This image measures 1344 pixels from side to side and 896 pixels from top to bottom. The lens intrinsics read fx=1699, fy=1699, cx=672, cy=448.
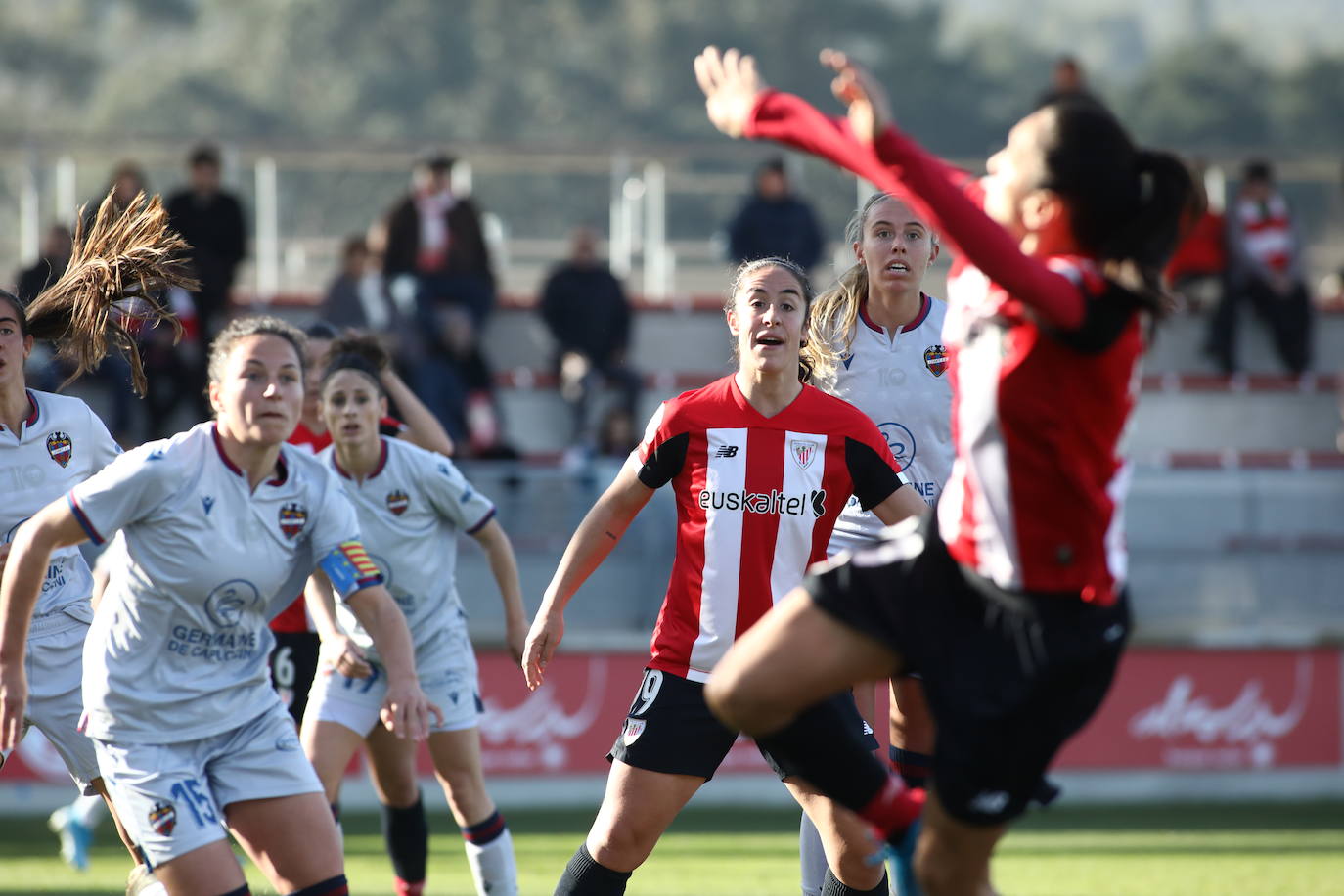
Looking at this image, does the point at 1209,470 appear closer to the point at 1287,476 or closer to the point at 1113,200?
the point at 1287,476

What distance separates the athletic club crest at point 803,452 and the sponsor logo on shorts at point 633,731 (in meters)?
0.89

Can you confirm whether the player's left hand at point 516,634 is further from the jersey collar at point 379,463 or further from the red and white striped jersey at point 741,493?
the red and white striped jersey at point 741,493

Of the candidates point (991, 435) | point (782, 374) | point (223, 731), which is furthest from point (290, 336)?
point (991, 435)

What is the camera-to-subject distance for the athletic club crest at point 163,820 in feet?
14.3

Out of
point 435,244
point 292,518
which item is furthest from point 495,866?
point 435,244

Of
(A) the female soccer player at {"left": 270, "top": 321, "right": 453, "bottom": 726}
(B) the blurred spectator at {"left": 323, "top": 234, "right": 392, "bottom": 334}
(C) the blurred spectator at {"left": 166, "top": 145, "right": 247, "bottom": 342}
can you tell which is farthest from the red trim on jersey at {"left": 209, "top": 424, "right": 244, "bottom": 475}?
(B) the blurred spectator at {"left": 323, "top": 234, "right": 392, "bottom": 334}

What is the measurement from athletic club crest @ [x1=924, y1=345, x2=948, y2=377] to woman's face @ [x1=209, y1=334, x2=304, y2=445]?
2185 mm

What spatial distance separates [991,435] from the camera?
3670mm

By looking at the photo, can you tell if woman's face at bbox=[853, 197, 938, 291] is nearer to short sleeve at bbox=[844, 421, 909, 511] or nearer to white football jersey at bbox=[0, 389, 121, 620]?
short sleeve at bbox=[844, 421, 909, 511]

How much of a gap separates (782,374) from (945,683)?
155cm

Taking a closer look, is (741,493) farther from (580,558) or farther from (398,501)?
(398,501)

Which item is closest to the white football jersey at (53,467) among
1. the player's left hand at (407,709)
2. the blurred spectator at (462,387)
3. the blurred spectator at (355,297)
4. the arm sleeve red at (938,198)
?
the player's left hand at (407,709)

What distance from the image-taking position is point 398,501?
6.30 metres

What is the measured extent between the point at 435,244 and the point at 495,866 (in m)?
7.49
